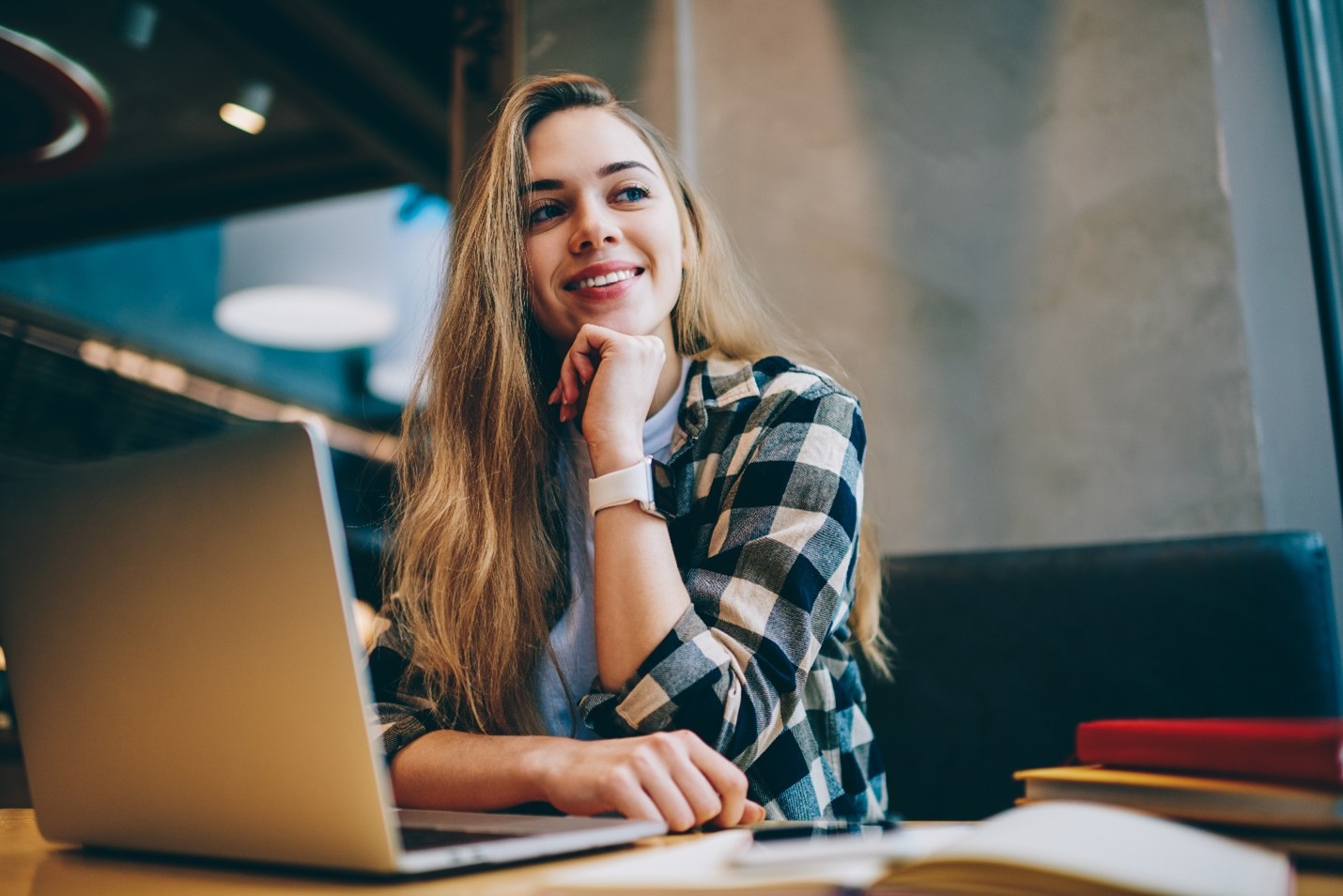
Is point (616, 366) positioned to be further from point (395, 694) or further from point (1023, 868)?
point (1023, 868)

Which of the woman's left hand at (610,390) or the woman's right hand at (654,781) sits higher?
the woman's left hand at (610,390)

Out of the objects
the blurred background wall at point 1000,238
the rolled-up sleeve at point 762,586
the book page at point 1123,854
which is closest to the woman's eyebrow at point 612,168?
the rolled-up sleeve at point 762,586

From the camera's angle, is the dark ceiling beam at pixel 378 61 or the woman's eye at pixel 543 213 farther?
the dark ceiling beam at pixel 378 61

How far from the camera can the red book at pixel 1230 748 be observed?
50 centimetres

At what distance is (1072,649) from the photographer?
1280 mm

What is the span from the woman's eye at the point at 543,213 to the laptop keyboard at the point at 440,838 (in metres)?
0.89

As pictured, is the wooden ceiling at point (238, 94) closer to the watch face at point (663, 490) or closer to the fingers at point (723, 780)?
the watch face at point (663, 490)

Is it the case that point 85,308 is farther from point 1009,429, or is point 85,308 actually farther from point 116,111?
point 1009,429

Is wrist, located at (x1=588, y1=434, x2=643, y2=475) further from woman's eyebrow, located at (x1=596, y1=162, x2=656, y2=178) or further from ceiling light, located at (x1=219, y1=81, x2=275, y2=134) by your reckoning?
ceiling light, located at (x1=219, y1=81, x2=275, y2=134)

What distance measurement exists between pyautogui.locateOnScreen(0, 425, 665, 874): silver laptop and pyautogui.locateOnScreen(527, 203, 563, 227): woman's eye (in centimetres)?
81

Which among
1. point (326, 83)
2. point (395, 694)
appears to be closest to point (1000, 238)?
point (395, 694)

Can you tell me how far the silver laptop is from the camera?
0.47m

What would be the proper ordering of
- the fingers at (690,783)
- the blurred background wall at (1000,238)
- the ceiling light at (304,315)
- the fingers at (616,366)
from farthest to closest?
the ceiling light at (304,315) < the blurred background wall at (1000,238) < the fingers at (616,366) < the fingers at (690,783)

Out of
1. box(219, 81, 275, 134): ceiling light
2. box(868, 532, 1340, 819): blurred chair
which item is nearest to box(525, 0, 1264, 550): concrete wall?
box(868, 532, 1340, 819): blurred chair
